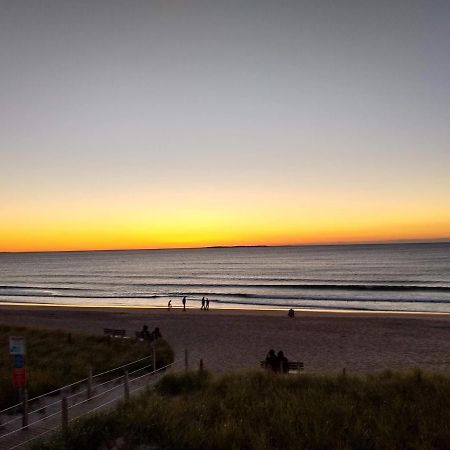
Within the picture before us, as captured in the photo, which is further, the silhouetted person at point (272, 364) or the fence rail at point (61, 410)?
the silhouetted person at point (272, 364)

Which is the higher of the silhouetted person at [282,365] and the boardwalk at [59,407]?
the boardwalk at [59,407]

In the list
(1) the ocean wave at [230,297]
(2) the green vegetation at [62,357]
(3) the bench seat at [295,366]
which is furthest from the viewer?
(1) the ocean wave at [230,297]

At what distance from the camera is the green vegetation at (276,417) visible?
8305 millimetres

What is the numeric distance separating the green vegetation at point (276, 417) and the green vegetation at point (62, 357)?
11.1 feet

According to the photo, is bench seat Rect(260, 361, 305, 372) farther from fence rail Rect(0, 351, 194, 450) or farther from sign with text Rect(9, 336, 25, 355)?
sign with text Rect(9, 336, 25, 355)

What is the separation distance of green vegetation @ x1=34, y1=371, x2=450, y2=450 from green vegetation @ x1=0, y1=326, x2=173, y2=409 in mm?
3376

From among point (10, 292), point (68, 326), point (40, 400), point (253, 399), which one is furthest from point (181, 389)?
point (10, 292)

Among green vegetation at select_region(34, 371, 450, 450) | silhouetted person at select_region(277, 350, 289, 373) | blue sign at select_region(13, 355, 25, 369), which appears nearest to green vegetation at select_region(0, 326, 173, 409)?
blue sign at select_region(13, 355, 25, 369)

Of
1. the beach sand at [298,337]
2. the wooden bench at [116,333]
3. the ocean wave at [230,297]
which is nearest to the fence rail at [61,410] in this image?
the beach sand at [298,337]

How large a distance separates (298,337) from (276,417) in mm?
15952

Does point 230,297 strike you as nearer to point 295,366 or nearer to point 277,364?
point 295,366

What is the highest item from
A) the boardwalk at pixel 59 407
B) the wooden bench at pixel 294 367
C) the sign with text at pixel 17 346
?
the sign with text at pixel 17 346

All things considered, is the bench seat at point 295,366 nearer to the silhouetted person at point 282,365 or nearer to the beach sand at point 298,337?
the silhouetted person at point 282,365

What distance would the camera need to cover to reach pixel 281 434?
28.3 ft
